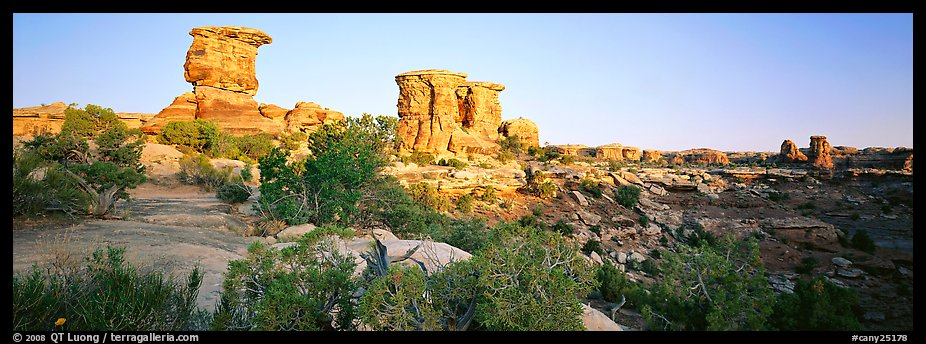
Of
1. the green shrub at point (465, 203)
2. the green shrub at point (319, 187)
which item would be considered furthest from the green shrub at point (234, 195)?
the green shrub at point (465, 203)

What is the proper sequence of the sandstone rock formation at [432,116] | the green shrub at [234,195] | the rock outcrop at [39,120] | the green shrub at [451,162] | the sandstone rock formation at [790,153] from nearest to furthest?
the green shrub at [234,195] → the rock outcrop at [39,120] → the green shrub at [451,162] → the sandstone rock formation at [432,116] → the sandstone rock formation at [790,153]

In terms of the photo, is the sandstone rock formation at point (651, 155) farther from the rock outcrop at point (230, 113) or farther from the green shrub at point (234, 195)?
the green shrub at point (234, 195)

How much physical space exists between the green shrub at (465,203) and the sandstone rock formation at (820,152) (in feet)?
103

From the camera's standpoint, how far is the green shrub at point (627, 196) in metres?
19.9

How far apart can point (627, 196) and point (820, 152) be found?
85.3 ft

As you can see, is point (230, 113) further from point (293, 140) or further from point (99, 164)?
point (99, 164)

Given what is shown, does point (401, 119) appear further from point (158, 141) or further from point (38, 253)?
point (38, 253)

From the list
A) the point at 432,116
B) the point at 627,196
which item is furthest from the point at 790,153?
the point at 432,116

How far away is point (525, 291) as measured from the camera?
291 cm

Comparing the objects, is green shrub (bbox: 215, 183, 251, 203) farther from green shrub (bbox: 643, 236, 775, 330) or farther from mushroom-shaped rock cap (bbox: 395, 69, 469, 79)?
mushroom-shaped rock cap (bbox: 395, 69, 469, 79)

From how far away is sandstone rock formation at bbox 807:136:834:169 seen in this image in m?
32.9

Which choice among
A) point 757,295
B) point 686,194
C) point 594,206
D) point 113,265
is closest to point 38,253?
point 113,265

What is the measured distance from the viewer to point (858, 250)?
12609 mm
